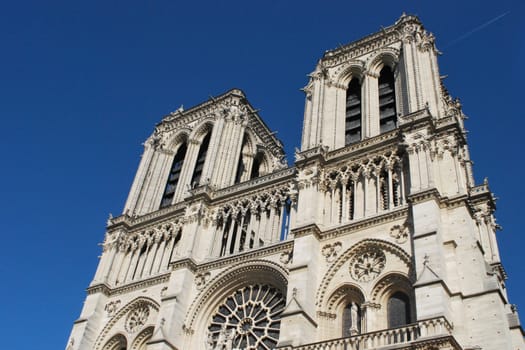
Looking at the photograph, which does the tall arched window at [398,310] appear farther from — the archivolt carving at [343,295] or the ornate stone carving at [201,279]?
the ornate stone carving at [201,279]

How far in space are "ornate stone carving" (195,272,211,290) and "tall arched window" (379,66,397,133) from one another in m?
9.09

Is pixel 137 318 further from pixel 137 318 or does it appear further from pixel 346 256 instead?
pixel 346 256

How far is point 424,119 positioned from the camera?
2050 cm

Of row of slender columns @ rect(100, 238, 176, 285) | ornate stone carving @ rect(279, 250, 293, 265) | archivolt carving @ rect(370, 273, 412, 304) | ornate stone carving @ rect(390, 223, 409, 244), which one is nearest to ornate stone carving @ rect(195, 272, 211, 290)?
row of slender columns @ rect(100, 238, 176, 285)

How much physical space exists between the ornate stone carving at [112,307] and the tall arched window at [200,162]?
664 cm

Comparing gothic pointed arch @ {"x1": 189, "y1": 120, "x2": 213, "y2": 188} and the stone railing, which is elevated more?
gothic pointed arch @ {"x1": 189, "y1": 120, "x2": 213, "y2": 188}

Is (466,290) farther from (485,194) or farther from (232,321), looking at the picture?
(232,321)

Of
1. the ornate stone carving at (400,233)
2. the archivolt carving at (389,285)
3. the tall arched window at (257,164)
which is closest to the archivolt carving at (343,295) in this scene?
the archivolt carving at (389,285)

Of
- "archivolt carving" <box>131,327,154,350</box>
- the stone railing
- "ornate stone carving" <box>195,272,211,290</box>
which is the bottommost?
the stone railing

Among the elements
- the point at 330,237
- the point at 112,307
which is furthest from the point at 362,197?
the point at 112,307

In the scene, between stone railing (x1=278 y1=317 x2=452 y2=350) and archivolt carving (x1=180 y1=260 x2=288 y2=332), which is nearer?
stone railing (x1=278 y1=317 x2=452 y2=350)

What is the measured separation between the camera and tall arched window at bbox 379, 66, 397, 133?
78.6 ft

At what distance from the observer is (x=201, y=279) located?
22828 mm

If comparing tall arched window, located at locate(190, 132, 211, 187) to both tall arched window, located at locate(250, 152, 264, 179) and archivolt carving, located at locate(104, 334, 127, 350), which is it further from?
archivolt carving, located at locate(104, 334, 127, 350)
